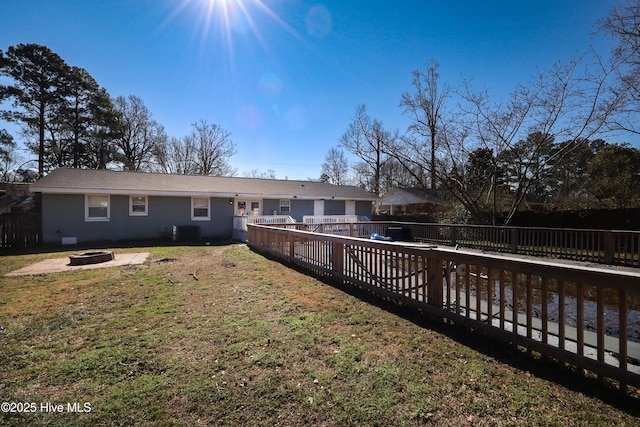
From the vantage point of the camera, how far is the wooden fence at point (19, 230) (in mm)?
11070

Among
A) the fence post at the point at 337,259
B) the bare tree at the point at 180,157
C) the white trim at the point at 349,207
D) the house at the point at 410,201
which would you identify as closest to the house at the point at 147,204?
the white trim at the point at 349,207

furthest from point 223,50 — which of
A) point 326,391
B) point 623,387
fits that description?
point 623,387

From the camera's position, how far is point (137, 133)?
29.5 meters

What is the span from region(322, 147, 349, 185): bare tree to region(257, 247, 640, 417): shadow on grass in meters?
38.9

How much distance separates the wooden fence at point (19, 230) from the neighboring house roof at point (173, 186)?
129 cm

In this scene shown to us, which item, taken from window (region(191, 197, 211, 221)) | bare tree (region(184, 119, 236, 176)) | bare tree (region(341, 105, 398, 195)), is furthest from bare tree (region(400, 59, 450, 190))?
bare tree (region(184, 119, 236, 176))

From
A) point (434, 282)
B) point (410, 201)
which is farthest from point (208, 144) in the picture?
point (434, 282)

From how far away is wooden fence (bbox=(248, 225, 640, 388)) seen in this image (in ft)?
7.73

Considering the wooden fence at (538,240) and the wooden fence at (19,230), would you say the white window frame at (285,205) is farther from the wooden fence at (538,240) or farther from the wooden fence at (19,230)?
the wooden fence at (19,230)

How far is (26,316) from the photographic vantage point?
412cm

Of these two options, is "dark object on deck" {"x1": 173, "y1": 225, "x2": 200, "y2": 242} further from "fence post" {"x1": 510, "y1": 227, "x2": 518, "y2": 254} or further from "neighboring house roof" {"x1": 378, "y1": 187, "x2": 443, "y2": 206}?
"neighboring house roof" {"x1": 378, "y1": 187, "x2": 443, "y2": 206}

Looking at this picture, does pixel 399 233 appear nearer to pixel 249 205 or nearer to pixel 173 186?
pixel 249 205

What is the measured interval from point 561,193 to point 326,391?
21.8 metres

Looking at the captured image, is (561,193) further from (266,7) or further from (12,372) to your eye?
(12,372)
